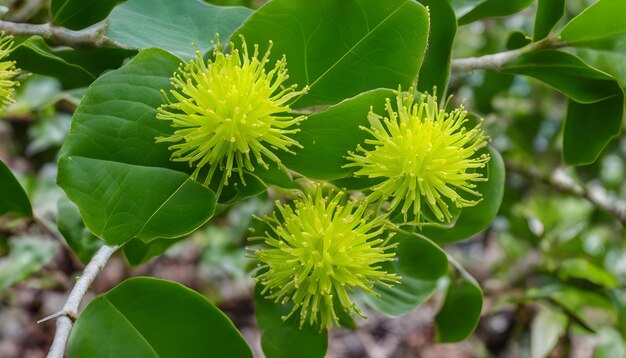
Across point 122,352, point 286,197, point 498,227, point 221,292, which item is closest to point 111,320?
point 122,352

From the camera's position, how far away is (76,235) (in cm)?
109

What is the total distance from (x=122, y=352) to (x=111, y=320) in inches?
1.8

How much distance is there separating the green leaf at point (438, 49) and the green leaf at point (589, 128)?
301 mm

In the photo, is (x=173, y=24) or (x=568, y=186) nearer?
(x=173, y=24)

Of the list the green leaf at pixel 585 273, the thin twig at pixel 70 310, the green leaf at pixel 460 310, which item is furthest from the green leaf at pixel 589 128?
the thin twig at pixel 70 310

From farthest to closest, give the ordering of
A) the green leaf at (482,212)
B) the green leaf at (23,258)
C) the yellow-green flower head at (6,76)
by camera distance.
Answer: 1. the green leaf at (23,258)
2. the green leaf at (482,212)
3. the yellow-green flower head at (6,76)

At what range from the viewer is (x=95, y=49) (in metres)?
0.99

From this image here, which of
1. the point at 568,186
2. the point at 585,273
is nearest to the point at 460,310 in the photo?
the point at 585,273

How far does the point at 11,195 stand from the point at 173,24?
355 millimetres

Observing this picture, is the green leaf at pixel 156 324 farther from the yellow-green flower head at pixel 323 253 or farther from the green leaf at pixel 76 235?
the green leaf at pixel 76 235

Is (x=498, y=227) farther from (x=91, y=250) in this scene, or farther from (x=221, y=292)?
(x=91, y=250)

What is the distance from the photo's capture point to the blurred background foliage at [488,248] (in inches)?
69.5

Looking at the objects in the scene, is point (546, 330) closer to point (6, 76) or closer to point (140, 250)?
point (140, 250)

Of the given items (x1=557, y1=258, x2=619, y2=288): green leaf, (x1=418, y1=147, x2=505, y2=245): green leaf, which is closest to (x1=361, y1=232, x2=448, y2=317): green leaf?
(x1=418, y1=147, x2=505, y2=245): green leaf
